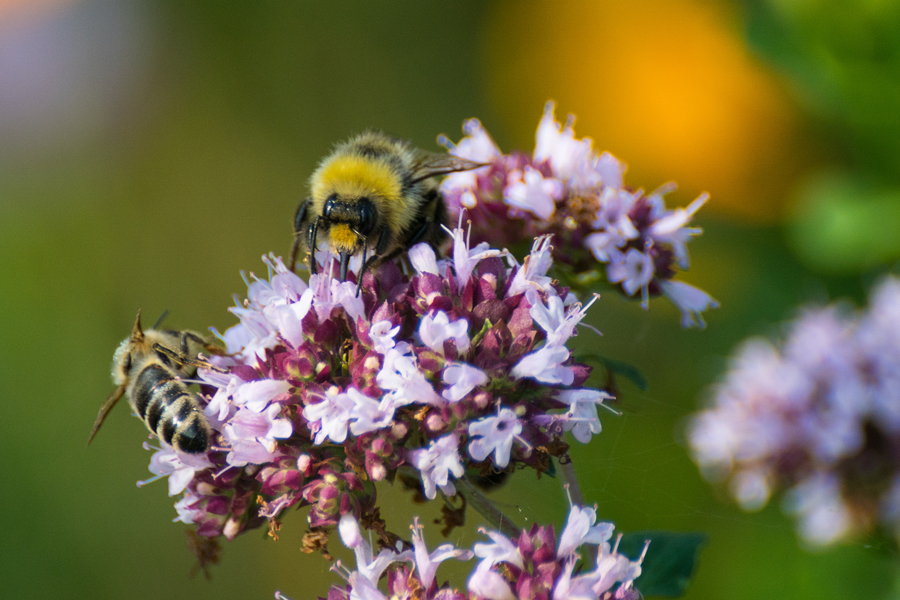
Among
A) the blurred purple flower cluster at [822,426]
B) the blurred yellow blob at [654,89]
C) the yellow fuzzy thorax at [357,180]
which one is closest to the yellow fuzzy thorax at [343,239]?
the yellow fuzzy thorax at [357,180]

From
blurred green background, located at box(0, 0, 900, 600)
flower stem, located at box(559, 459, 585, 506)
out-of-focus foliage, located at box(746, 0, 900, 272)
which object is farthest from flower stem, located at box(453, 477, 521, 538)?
out-of-focus foliage, located at box(746, 0, 900, 272)

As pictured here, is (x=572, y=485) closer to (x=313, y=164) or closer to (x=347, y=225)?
(x=347, y=225)

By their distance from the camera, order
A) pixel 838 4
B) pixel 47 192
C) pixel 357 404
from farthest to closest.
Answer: pixel 47 192 < pixel 838 4 < pixel 357 404

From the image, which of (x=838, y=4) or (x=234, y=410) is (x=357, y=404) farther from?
(x=838, y=4)

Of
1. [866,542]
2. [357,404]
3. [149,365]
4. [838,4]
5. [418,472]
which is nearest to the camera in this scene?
[357,404]

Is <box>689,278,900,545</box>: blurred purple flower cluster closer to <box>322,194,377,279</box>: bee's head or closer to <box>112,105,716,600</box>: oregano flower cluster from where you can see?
<box>112,105,716,600</box>: oregano flower cluster

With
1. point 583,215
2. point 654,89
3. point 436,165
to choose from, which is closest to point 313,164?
point 654,89

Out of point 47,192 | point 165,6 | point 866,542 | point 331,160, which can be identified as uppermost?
point 165,6

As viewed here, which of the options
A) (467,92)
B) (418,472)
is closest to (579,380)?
(418,472)
